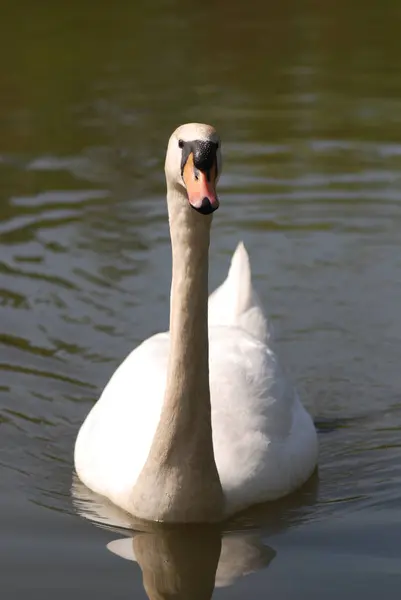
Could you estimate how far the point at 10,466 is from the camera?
6.82 meters

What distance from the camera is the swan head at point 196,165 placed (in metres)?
5.08

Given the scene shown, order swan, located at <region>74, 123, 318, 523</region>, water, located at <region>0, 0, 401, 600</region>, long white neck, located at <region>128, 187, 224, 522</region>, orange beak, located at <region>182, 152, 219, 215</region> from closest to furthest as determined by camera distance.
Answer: orange beak, located at <region>182, 152, 219, 215</region>
swan, located at <region>74, 123, 318, 523</region>
long white neck, located at <region>128, 187, 224, 522</region>
water, located at <region>0, 0, 401, 600</region>

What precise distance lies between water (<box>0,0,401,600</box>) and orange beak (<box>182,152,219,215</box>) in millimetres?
1476

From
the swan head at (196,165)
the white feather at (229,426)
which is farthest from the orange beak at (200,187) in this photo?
the white feather at (229,426)

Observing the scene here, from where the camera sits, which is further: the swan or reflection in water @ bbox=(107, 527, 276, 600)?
reflection in water @ bbox=(107, 527, 276, 600)

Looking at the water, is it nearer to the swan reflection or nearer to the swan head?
the swan reflection

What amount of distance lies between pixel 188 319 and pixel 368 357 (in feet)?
9.08

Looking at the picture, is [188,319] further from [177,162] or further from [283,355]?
[283,355]

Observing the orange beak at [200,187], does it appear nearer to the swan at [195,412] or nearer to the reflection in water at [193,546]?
the swan at [195,412]

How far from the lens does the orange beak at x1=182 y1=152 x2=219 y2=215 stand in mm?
5023

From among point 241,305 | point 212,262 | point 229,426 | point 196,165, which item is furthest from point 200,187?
point 212,262

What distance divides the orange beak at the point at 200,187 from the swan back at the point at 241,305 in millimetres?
2154

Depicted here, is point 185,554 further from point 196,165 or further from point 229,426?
point 196,165

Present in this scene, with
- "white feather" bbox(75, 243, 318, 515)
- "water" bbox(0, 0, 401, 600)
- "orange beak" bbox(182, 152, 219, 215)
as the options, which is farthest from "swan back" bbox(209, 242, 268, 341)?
"orange beak" bbox(182, 152, 219, 215)
